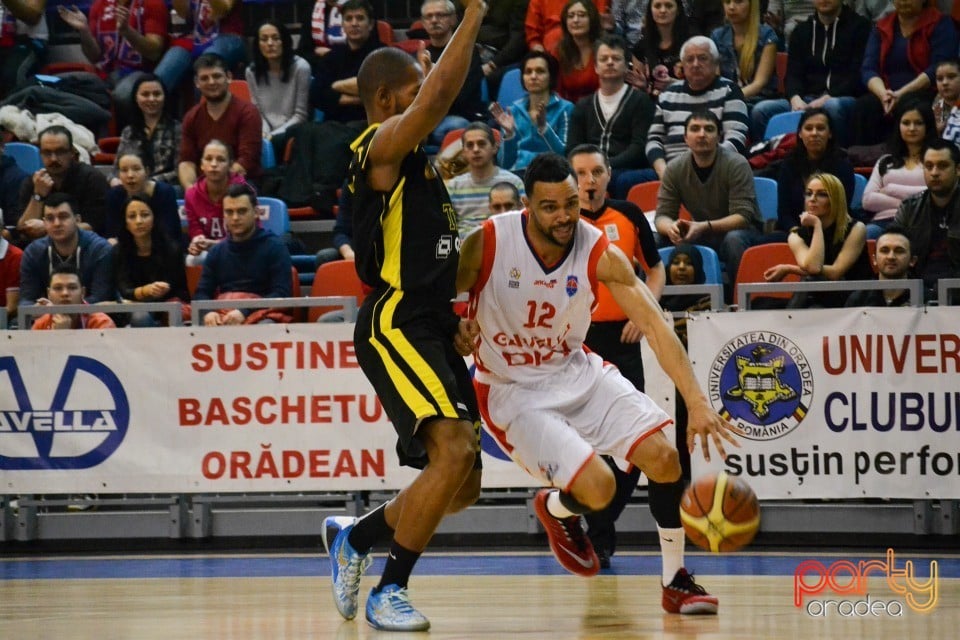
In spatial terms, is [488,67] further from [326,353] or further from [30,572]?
[30,572]

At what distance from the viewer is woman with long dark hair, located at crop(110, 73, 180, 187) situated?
452 inches

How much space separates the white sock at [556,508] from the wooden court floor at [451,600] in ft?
1.12

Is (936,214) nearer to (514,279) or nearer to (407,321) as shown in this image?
(514,279)

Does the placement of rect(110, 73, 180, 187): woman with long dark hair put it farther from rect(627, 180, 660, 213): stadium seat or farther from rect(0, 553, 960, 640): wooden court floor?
rect(0, 553, 960, 640): wooden court floor

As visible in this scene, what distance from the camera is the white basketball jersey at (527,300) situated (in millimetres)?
5504

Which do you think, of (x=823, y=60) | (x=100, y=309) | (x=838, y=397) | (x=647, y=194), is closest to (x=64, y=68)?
(x=100, y=309)

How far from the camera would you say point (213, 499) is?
855cm

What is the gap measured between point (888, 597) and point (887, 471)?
2.40m

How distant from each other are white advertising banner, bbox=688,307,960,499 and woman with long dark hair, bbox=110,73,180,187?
5376 millimetres

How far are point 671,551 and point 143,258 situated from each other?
17.7 feet

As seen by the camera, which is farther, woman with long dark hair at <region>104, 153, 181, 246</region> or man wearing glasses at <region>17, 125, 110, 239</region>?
man wearing glasses at <region>17, 125, 110, 239</region>

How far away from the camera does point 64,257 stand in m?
9.59

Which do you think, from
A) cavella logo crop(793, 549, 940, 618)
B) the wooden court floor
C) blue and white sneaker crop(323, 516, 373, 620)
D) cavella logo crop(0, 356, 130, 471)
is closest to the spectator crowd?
cavella logo crop(0, 356, 130, 471)

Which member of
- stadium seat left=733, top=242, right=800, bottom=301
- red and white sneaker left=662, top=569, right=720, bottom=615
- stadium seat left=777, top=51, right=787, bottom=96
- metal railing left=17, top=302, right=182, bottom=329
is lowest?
red and white sneaker left=662, top=569, right=720, bottom=615
